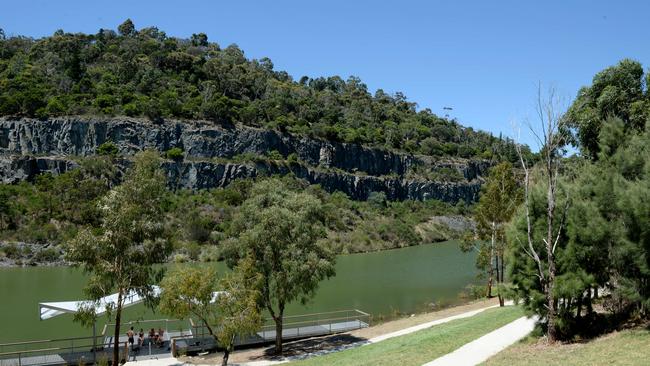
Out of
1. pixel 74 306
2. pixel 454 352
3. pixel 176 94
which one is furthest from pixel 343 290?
pixel 176 94

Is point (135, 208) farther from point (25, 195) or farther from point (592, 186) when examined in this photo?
point (25, 195)

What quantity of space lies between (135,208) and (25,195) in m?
65.4

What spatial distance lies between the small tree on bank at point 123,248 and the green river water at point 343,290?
1.81 meters

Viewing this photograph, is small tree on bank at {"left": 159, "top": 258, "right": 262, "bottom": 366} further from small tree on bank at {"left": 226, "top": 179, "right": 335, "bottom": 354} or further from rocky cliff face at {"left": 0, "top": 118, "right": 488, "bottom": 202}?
rocky cliff face at {"left": 0, "top": 118, "right": 488, "bottom": 202}

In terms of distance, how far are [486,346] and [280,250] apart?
1054cm

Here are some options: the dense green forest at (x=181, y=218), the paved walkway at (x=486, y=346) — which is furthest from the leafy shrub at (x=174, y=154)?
the paved walkway at (x=486, y=346)

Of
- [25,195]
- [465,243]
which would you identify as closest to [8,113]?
[25,195]

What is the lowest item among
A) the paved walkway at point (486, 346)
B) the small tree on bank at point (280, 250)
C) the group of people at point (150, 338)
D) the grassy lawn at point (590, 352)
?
the group of people at point (150, 338)

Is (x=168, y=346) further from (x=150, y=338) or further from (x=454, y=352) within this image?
(x=454, y=352)

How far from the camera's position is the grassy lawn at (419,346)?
1780 centimetres

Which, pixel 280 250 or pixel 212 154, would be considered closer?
pixel 280 250

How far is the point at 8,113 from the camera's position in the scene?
92375 mm

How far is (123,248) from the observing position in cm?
2181

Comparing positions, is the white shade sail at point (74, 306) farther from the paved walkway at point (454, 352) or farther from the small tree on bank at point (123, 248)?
the paved walkway at point (454, 352)
